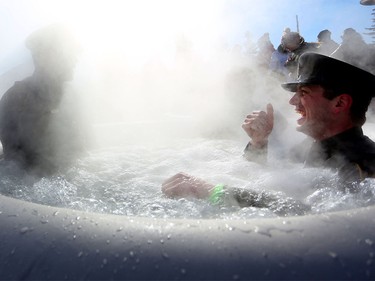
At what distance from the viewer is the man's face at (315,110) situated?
191cm

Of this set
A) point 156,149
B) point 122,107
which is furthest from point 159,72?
point 156,149

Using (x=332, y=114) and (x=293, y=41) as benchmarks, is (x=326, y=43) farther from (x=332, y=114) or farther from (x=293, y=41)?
(x=332, y=114)

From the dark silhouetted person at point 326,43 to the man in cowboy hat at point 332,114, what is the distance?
2.69m

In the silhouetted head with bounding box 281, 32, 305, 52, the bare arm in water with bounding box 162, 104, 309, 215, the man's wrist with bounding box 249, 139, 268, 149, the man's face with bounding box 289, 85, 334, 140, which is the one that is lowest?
the man's wrist with bounding box 249, 139, 268, 149

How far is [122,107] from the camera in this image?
6.78 metres

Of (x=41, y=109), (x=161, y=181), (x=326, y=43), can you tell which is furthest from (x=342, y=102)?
(x=326, y=43)

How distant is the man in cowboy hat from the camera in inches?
63.4

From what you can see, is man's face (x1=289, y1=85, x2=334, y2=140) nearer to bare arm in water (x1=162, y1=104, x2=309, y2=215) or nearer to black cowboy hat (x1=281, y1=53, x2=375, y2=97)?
black cowboy hat (x1=281, y1=53, x2=375, y2=97)

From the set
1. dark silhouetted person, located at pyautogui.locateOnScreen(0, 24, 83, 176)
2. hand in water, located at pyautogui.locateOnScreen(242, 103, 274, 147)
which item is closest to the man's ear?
hand in water, located at pyautogui.locateOnScreen(242, 103, 274, 147)

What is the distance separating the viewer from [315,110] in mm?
1943

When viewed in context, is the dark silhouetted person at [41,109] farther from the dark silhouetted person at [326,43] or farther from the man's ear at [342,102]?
the dark silhouetted person at [326,43]

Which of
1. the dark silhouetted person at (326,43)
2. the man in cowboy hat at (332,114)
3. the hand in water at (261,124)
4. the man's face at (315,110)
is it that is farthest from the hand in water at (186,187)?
the dark silhouetted person at (326,43)

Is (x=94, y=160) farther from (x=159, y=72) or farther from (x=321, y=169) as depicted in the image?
(x=159, y=72)

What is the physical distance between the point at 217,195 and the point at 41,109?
4.97 ft
